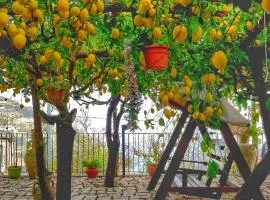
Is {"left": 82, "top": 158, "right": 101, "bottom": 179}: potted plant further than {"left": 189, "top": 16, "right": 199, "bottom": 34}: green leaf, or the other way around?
{"left": 82, "top": 158, "right": 101, "bottom": 179}: potted plant

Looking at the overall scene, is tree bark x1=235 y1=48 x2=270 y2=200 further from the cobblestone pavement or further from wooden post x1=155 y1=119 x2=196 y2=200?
the cobblestone pavement

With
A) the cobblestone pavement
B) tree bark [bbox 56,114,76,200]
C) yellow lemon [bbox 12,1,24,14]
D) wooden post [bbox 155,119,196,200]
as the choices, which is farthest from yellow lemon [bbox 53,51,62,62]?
the cobblestone pavement

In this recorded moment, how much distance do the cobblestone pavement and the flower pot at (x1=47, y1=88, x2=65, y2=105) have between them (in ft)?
9.82

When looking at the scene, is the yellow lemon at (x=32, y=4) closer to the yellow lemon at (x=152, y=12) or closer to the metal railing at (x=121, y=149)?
the yellow lemon at (x=152, y=12)

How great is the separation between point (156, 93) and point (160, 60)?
155 inches

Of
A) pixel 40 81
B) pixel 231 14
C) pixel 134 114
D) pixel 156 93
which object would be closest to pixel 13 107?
pixel 134 114

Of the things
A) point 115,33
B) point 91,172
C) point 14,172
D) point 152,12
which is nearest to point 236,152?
point 115,33

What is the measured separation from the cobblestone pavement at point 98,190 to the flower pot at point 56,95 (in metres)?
2.99

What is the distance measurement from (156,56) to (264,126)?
4.86 feet

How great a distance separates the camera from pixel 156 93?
8.36 meters

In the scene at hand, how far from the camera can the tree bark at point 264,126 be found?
439 centimetres

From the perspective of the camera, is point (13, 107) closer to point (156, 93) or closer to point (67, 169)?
A: point (156, 93)

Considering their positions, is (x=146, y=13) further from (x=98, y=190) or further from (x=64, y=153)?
(x=98, y=190)

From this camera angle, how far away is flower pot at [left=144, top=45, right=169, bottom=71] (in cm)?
434
